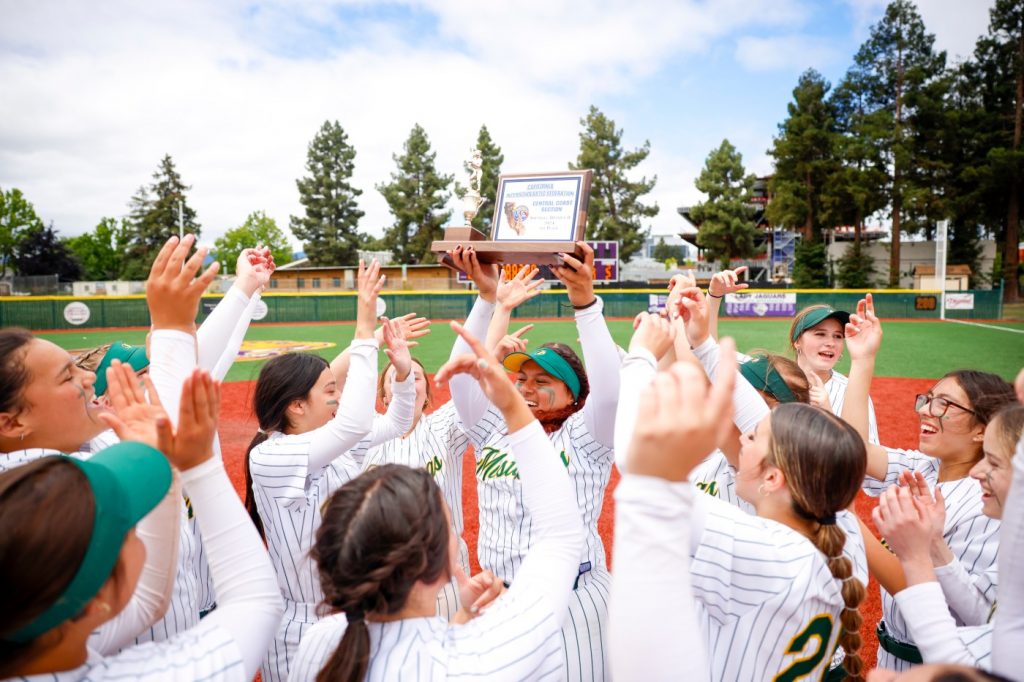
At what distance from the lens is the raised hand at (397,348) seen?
3.03 meters

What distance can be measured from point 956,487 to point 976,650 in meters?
1.03

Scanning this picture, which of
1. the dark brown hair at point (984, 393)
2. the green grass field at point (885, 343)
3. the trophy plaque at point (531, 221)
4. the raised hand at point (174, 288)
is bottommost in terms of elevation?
the green grass field at point (885, 343)

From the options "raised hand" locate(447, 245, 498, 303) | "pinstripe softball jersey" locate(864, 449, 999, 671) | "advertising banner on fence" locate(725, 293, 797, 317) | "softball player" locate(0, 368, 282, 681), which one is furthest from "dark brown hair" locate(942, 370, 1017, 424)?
"advertising banner on fence" locate(725, 293, 797, 317)

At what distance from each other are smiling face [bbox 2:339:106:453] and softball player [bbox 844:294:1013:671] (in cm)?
317

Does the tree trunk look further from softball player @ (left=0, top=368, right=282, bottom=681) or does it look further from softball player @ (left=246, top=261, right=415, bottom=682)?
softball player @ (left=0, top=368, right=282, bottom=681)

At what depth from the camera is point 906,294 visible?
96.8 feet

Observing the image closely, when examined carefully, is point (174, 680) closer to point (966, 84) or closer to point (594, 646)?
point (594, 646)

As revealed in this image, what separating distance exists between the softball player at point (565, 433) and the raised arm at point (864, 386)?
116 cm

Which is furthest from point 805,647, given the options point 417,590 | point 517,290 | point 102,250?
point 102,250

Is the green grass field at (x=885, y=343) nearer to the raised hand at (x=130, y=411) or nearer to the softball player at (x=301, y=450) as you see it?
the softball player at (x=301, y=450)

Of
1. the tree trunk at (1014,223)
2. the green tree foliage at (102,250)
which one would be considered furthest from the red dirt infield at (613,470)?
the green tree foliage at (102,250)

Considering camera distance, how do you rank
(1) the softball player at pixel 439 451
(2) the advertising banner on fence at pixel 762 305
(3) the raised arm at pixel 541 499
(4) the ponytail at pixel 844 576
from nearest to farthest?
1. (3) the raised arm at pixel 541 499
2. (4) the ponytail at pixel 844 576
3. (1) the softball player at pixel 439 451
4. (2) the advertising banner on fence at pixel 762 305

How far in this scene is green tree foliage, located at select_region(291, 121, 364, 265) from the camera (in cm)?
5784

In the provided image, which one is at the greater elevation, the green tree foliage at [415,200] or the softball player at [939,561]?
the green tree foliage at [415,200]
